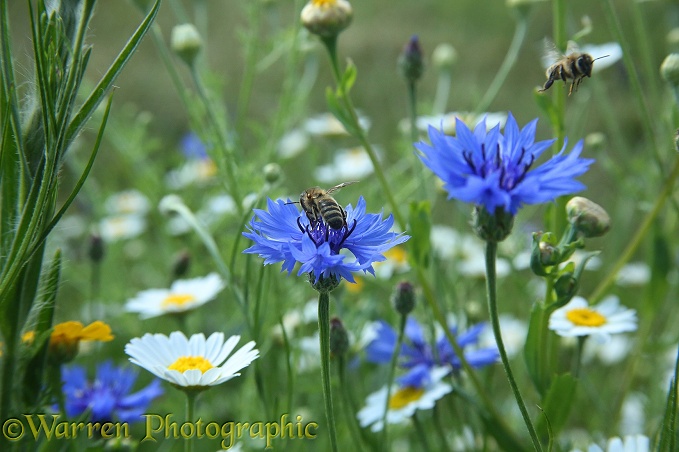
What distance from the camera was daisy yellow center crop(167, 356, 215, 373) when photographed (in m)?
0.60

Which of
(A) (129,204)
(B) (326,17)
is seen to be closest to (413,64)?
(B) (326,17)

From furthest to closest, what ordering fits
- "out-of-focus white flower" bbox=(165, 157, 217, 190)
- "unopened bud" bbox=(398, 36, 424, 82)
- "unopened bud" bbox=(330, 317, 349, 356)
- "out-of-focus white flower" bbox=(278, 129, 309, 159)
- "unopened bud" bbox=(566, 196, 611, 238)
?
1. "out-of-focus white flower" bbox=(278, 129, 309, 159)
2. "out-of-focus white flower" bbox=(165, 157, 217, 190)
3. "unopened bud" bbox=(398, 36, 424, 82)
4. "unopened bud" bbox=(330, 317, 349, 356)
5. "unopened bud" bbox=(566, 196, 611, 238)

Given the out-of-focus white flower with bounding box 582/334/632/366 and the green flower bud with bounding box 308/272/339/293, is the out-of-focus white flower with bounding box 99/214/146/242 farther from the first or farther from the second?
the green flower bud with bounding box 308/272/339/293

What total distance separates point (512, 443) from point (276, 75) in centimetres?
192

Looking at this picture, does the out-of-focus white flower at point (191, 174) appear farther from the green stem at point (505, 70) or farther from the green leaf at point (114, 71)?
the green leaf at point (114, 71)

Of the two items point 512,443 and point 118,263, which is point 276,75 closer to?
point 118,263

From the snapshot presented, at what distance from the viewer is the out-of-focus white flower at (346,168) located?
126cm

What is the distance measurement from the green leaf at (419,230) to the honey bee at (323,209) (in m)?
0.11

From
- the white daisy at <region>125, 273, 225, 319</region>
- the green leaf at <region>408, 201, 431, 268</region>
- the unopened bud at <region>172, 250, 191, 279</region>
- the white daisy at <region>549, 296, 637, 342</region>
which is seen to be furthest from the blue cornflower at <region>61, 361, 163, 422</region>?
the white daisy at <region>549, 296, 637, 342</region>

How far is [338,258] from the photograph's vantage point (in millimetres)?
475

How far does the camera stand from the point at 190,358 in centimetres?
61

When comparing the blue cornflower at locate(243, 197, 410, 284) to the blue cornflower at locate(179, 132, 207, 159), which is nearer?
the blue cornflower at locate(243, 197, 410, 284)

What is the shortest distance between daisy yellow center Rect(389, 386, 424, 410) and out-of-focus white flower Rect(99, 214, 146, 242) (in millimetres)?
825

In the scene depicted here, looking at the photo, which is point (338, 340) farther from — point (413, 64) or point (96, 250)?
point (96, 250)
